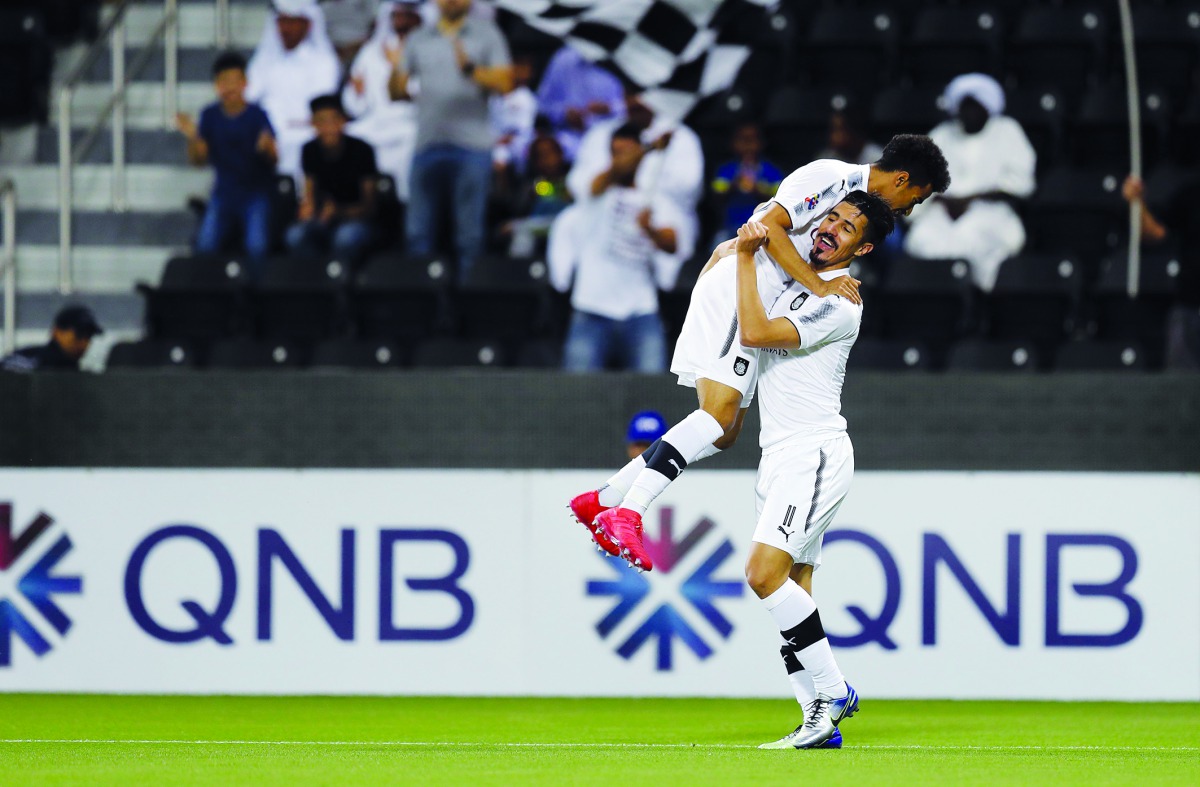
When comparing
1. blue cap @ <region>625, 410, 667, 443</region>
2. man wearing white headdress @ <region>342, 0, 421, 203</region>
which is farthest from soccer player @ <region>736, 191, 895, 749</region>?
man wearing white headdress @ <region>342, 0, 421, 203</region>

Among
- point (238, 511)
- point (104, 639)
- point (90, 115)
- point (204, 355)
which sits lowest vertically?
point (104, 639)

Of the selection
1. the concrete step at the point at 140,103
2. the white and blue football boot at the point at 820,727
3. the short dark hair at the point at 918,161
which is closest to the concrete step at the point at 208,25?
the concrete step at the point at 140,103

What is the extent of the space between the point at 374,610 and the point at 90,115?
580 centimetres

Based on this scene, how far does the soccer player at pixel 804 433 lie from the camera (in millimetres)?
7129

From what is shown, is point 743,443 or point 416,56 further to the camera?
point 416,56

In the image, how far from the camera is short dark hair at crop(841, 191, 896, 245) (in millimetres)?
7105

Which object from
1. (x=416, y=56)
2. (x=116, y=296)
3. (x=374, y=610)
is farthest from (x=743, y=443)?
(x=116, y=296)

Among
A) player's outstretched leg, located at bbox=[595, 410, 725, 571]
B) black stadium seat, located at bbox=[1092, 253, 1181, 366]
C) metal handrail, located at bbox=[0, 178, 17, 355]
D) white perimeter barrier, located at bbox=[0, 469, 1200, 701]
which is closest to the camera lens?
player's outstretched leg, located at bbox=[595, 410, 725, 571]

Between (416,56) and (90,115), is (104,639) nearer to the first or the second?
(416,56)

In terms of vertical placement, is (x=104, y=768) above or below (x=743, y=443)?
below

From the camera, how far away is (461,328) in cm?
1163

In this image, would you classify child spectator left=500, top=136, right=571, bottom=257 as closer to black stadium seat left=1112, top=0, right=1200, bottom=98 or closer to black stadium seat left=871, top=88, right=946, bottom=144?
black stadium seat left=871, top=88, right=946, bottom=144

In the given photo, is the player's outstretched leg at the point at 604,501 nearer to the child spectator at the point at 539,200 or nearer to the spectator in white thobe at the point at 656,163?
the spectator in white thobe at the point at 656,163

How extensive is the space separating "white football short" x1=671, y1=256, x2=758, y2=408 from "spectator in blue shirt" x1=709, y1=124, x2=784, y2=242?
4.08 meters
